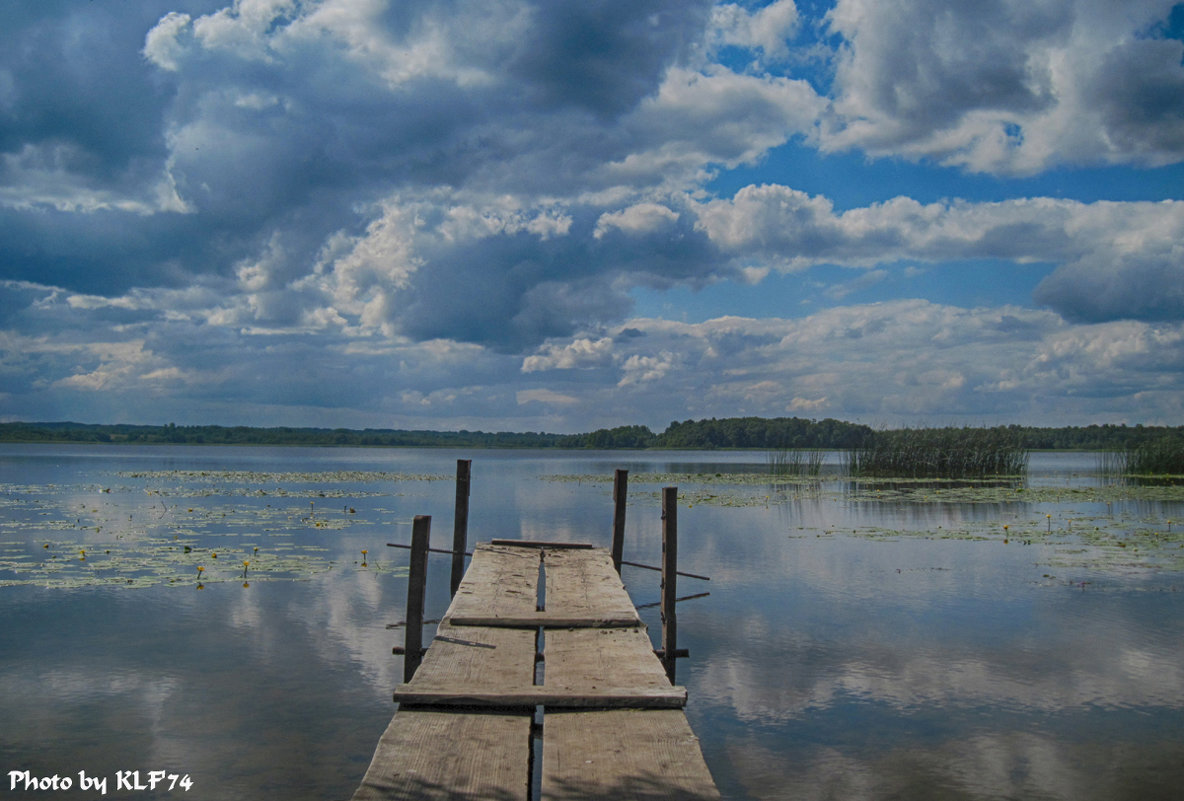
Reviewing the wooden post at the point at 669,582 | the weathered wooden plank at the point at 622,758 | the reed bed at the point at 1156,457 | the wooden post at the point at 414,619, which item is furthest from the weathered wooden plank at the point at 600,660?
the reed bed at the point at 1156,457

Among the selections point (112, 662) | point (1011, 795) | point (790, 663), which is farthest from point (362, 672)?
point (1011, 795)

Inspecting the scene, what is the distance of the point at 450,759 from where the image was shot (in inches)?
195

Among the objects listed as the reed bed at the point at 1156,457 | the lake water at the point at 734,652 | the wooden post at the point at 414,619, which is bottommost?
the lake water at the point at 734,652

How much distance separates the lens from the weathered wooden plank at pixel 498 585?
8.80 metres

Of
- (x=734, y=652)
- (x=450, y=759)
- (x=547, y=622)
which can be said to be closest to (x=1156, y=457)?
(x=734, y=652)

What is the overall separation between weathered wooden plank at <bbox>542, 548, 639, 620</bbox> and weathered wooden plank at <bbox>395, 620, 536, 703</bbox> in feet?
3.08

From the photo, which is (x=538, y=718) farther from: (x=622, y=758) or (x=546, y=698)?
(x=622, y=758)

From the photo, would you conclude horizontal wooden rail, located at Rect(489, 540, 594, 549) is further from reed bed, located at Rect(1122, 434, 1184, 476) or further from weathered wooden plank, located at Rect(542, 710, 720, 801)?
reed bed, located at Rect(1122, 434, 1184, 476)

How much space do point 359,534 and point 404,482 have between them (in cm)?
2377

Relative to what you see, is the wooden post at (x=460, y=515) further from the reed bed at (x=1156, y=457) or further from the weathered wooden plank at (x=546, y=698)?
the reed bed at (x=1156, y=457)

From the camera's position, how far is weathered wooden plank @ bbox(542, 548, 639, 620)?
8789mm

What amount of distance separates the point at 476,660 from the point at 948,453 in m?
44.4

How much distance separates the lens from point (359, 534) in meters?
21.8

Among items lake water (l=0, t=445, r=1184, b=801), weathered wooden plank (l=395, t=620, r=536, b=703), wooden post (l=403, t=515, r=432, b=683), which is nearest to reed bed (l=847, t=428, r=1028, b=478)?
lake water (l=0, t=445, r=1184, b=801)
